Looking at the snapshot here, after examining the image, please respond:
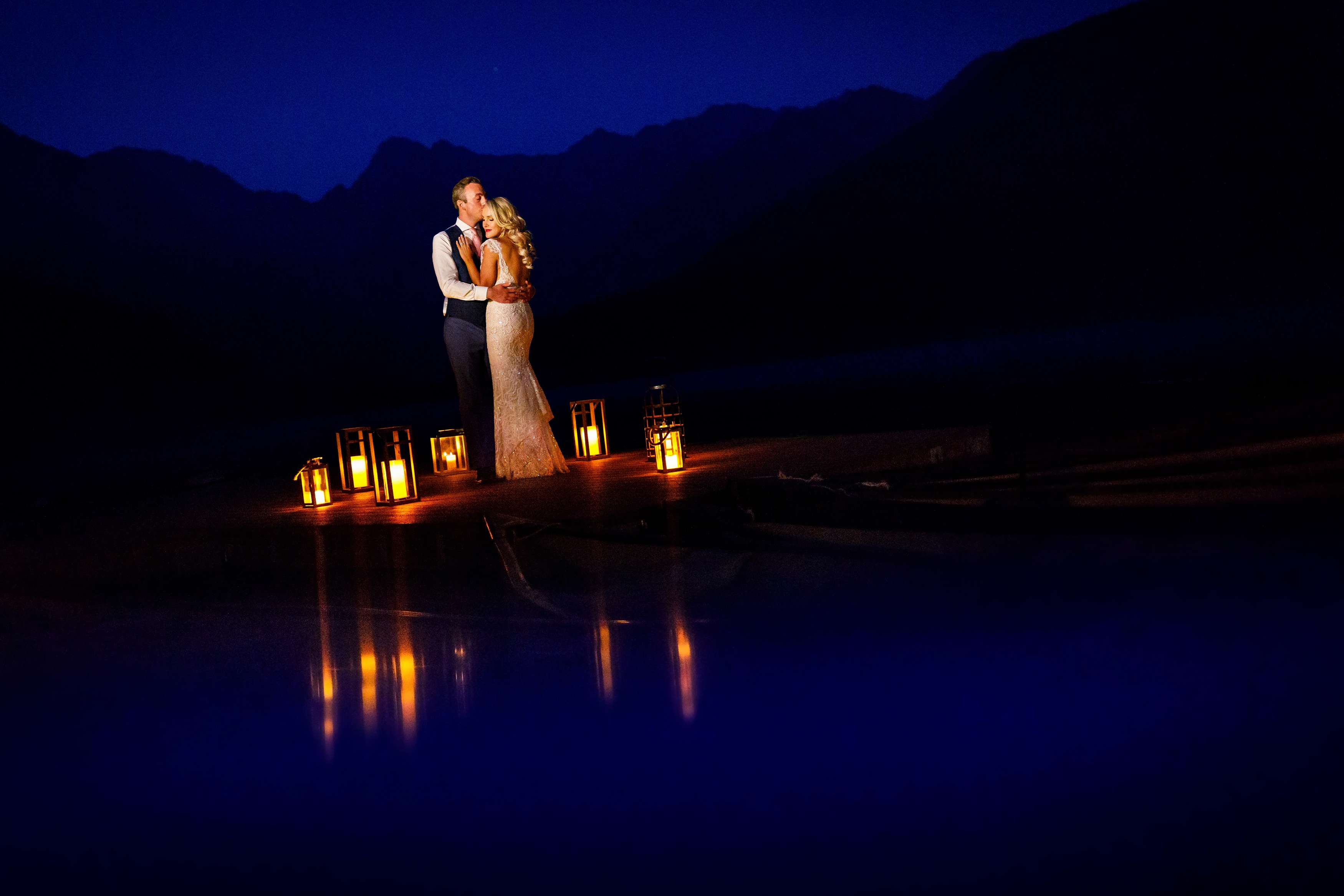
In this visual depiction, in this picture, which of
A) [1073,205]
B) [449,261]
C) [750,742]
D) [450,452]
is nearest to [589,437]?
[450,452]

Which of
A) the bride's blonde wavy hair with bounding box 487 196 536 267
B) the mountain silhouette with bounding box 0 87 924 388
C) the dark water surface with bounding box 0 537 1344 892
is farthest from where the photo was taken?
→ the mountain silhouette with bounding box 0 87 924 388

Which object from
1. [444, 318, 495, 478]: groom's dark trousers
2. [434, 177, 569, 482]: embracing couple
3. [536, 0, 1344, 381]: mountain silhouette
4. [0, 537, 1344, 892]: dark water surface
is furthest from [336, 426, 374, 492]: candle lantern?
[536, 0, 1344, 381]: mountain silhouette

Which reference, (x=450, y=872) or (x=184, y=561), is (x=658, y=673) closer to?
(x=450, y=872)

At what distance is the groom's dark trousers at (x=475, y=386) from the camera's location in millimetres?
6977

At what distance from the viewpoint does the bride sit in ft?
21.4

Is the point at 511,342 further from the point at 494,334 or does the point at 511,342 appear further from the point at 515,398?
the point at 515,398

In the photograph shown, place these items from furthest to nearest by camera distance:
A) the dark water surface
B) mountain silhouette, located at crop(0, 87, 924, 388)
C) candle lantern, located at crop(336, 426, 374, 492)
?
mountain silhouette, located at crop(0, 87, 924, 388) < candle lantern, located at crop(336, 426, 374, 492) < the dark water surface

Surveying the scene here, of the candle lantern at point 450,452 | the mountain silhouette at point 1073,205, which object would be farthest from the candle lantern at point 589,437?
the mountain silhouette at point 1073,205

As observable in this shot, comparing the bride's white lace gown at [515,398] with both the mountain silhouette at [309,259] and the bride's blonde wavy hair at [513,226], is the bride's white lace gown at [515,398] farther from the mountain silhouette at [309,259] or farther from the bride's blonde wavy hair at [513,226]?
the mountain silhouette at [309,259]

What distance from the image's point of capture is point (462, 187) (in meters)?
6.76

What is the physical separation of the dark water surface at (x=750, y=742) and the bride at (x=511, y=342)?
3.12 m

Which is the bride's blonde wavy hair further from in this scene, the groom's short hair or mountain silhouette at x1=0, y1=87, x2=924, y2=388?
mountain silhouette at x1=0, y1=87, x2=924, y2=388

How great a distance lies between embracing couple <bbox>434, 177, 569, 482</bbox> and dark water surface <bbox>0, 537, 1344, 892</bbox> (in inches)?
124

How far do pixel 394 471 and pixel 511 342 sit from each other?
1003mm
